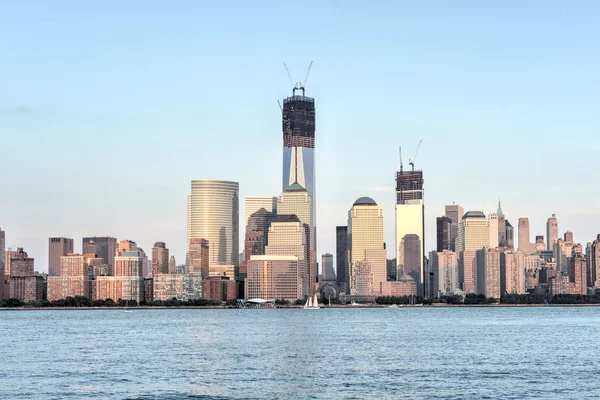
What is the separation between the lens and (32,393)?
70.0m

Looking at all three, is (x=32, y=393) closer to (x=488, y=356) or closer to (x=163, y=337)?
(x=488, y=356)

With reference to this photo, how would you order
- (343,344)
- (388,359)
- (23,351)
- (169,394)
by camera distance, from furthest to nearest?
(343,344)
(23,351)
(388,359)
(169,394)

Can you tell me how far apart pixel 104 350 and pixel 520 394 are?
5445cm

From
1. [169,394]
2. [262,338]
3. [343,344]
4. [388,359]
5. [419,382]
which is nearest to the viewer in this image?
[169,394]

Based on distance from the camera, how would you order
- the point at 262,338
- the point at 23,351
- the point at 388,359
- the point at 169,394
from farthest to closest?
the point at 262,338
the point at 23,351
the point at 388,359
the point at 169,394

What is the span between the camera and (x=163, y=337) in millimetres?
138500

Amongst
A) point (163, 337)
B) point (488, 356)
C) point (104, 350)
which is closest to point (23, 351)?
point (104, 350)

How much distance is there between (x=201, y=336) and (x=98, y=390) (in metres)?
68.2

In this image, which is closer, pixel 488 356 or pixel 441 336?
pixel 488 356

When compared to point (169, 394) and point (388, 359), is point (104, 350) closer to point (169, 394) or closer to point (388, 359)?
point (388, 359)

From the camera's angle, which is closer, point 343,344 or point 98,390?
point 98,390

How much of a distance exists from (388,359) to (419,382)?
62.9ft

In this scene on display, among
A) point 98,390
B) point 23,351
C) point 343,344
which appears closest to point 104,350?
point 23,351

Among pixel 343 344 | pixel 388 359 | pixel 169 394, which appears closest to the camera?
pixel 169 394
